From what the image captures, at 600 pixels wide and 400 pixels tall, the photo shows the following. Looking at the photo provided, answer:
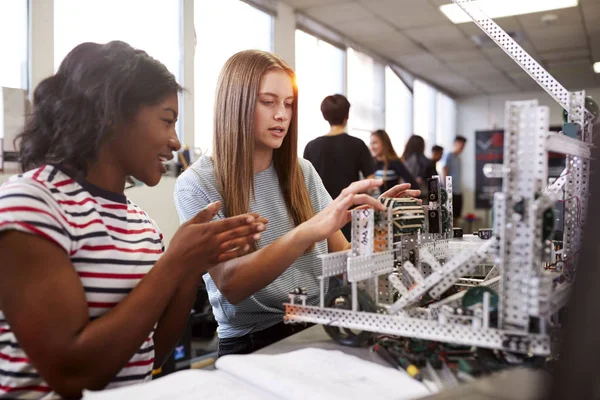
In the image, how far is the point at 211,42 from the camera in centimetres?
478

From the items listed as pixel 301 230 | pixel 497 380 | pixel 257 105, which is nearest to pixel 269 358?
pixel 301 230

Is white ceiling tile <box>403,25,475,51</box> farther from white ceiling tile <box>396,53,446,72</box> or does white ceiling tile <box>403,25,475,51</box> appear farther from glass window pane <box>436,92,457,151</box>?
glass window pane <box>436,92,457,151</box>

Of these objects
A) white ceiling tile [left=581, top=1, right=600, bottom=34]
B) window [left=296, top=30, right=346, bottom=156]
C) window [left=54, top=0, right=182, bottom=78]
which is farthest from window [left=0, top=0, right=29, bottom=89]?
white ceiling tile [left=581, top=1, right=600, bottom=34]

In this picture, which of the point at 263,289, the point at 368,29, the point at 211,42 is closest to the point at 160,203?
the point at 211,42

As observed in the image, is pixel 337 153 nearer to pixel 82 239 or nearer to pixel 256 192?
pixel 256 192

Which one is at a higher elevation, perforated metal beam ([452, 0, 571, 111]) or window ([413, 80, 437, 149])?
window ([413, 80, 437, 149])

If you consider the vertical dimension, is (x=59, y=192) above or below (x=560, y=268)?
above

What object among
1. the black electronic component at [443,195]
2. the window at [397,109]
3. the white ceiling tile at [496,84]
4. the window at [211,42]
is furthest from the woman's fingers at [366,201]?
the white ceiling tile at [496,84]

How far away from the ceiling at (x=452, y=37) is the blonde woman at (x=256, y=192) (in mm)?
4308

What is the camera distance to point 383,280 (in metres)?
1.58

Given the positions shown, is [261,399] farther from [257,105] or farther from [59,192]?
[257,105]

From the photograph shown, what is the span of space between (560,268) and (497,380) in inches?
39.2

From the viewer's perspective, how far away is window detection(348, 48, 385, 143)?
7418 millimetres

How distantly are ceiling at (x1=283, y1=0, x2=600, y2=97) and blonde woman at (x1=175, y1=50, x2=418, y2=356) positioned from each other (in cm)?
431
